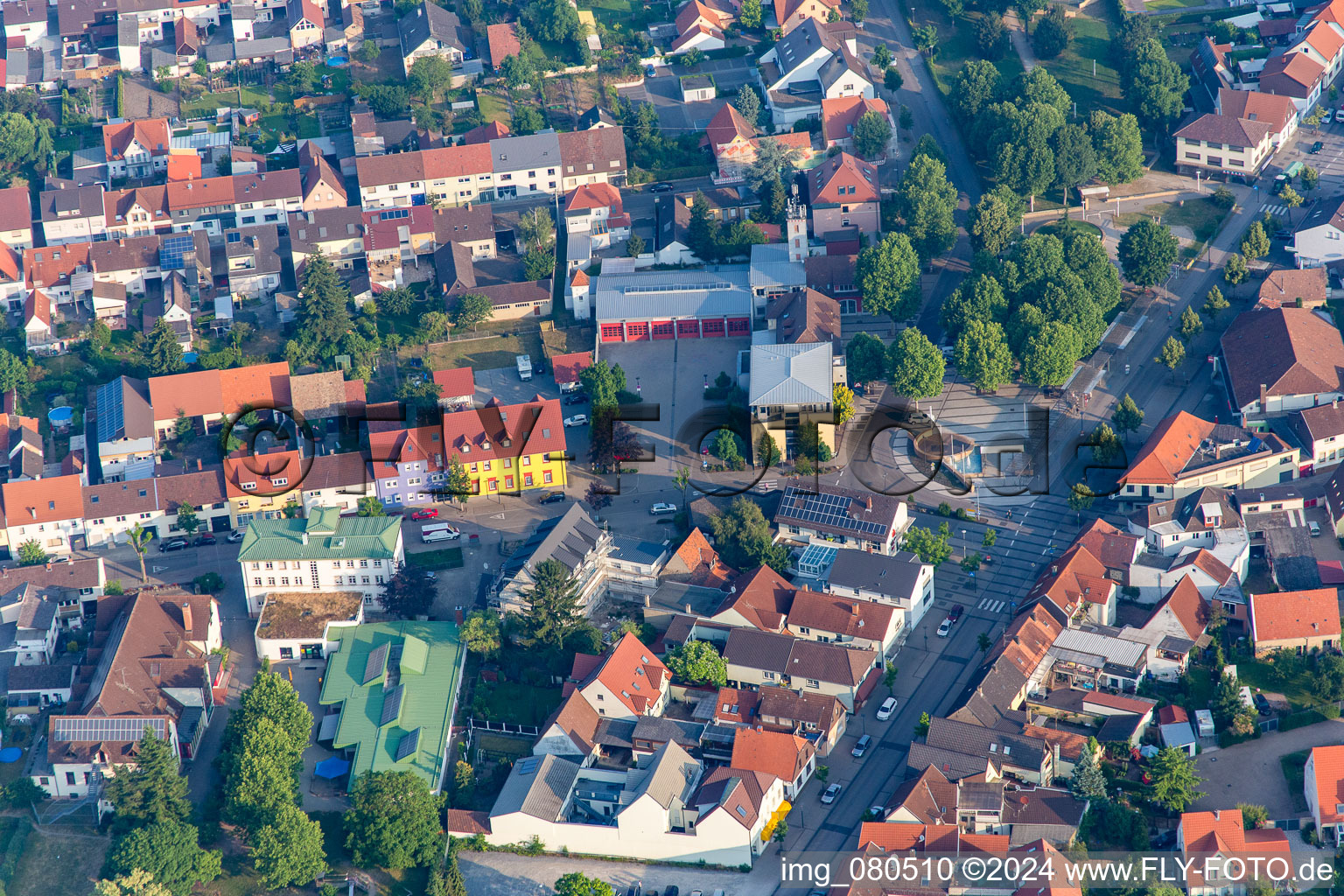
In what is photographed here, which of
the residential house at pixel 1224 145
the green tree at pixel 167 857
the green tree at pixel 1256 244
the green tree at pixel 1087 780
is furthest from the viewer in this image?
the residential house at pixel 1224 145

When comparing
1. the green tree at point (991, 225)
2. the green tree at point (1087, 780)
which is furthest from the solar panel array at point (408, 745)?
the green tree at point (991, 225)

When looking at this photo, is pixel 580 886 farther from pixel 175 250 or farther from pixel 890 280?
pixel 175 250

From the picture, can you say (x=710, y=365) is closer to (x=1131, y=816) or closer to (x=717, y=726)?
(x=717, y=726)

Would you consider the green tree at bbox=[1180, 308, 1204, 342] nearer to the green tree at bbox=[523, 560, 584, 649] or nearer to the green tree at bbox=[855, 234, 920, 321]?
the green tree at bbox=[855, 234, 920, 321]

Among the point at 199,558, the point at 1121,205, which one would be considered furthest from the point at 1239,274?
the point at 199,558

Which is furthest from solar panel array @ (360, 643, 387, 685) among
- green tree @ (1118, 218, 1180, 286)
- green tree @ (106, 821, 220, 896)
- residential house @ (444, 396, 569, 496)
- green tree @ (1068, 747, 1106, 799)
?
green tree @ (1118, 218, 1180, 286)

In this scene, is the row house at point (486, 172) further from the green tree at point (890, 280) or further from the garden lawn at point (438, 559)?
the garden lawn at point (438, 559)

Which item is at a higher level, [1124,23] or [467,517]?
[1124,23]
